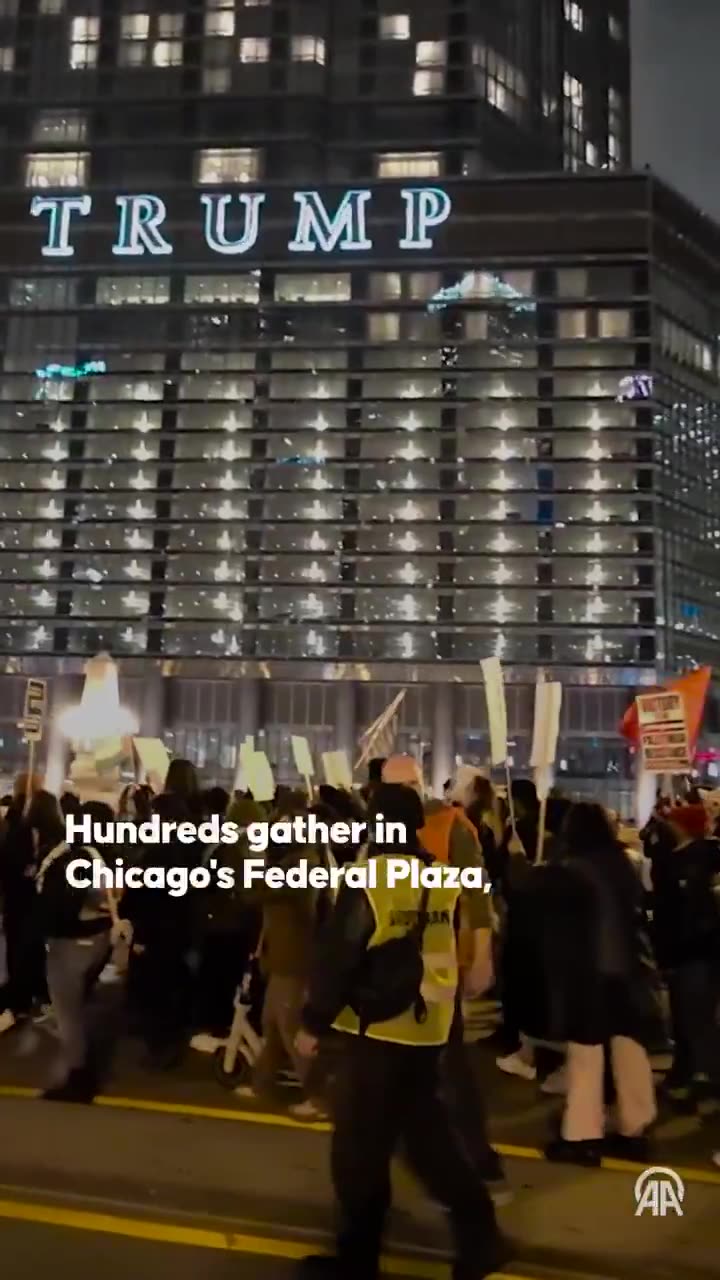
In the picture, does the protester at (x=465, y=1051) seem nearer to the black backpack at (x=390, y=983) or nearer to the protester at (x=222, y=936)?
the black backpack at (x=390, y=983)

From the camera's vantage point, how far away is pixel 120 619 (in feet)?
233

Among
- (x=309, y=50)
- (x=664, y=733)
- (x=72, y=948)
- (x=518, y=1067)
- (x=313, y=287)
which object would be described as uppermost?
(x=309, y=50)

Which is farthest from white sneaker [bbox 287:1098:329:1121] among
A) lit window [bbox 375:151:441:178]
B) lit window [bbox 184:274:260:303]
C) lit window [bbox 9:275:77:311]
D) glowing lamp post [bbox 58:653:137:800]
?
lit window [bbox 375:151:441:178]

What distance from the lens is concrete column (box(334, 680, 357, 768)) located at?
228ft

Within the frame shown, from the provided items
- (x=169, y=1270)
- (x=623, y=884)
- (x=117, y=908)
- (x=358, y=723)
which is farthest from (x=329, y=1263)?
(x=358, y=723)

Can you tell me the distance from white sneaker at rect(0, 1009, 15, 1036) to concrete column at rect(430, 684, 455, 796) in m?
59.1

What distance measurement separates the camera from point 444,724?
68875 mm

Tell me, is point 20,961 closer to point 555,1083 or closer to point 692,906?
point 555,1083

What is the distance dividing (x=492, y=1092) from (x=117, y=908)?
3120 millimetres

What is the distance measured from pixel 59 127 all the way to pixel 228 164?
12527 millimetres

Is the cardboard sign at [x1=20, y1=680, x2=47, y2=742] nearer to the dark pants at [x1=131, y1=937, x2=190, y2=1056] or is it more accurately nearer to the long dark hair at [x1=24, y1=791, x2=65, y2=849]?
the long dark hair at [x1=24, y1=791, x2=65, y2=849]

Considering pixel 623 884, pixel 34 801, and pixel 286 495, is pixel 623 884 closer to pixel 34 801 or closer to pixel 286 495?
pixel 34 801

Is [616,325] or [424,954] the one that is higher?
[616,325]

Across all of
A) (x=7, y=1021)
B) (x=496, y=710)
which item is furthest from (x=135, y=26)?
(x=7, y=1021)
